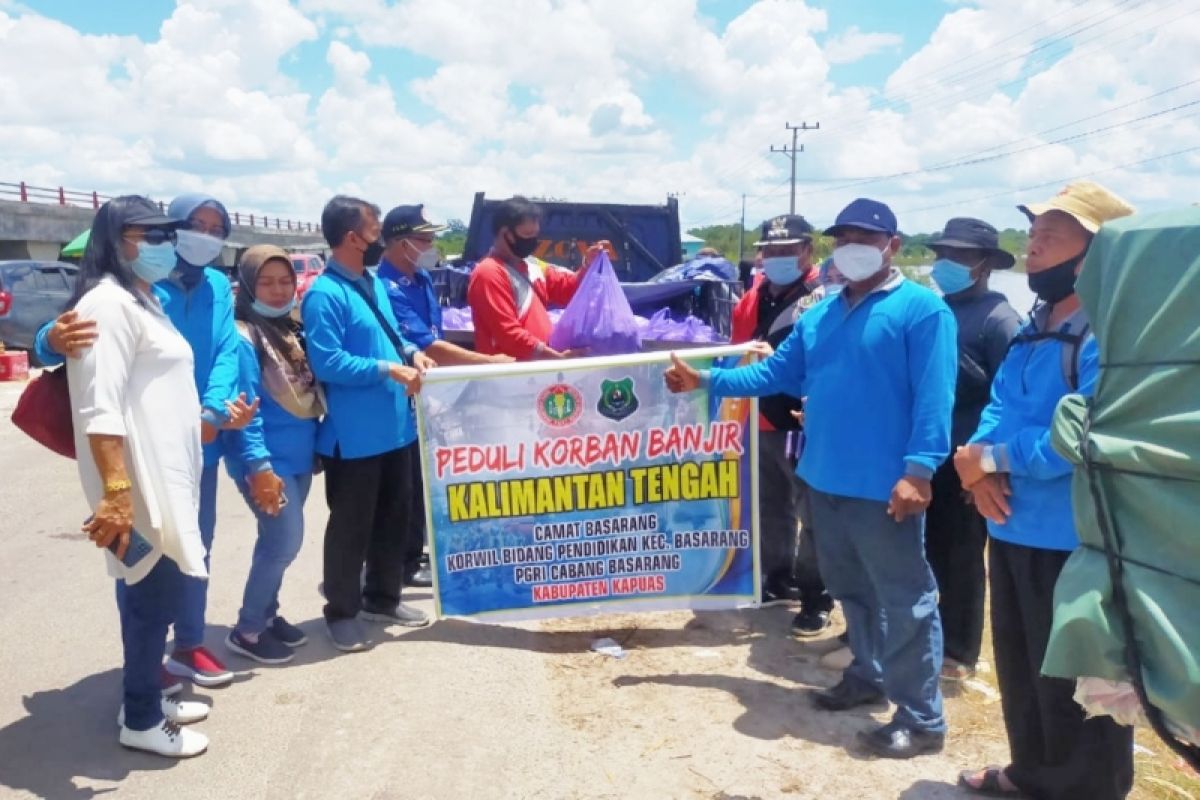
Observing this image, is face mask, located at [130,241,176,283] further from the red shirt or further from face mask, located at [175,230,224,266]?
the red shirt

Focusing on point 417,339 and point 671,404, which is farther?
point 417,339

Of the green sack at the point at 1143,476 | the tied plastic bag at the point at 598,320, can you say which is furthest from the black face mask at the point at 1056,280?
the tied plastic bag at the point at 598,320

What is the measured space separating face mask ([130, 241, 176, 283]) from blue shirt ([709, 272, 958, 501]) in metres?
2.44

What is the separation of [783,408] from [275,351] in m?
2.47

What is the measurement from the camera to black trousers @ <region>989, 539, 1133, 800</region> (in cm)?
311

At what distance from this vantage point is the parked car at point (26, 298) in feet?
54.3

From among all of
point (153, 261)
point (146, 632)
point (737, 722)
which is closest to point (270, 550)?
point (146, 632)

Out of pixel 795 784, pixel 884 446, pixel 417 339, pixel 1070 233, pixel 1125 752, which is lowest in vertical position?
pixel 795 784

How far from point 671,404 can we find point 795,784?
1864 millimetres

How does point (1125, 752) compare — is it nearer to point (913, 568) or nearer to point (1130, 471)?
point (913, 568)

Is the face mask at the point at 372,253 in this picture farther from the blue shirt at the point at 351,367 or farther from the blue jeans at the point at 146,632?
the blue jeans at the point at 146,632

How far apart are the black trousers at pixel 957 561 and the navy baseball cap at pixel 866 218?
4.31ft

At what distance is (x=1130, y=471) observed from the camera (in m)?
2.06

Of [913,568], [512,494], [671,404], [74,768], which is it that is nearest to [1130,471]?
[913,568]
